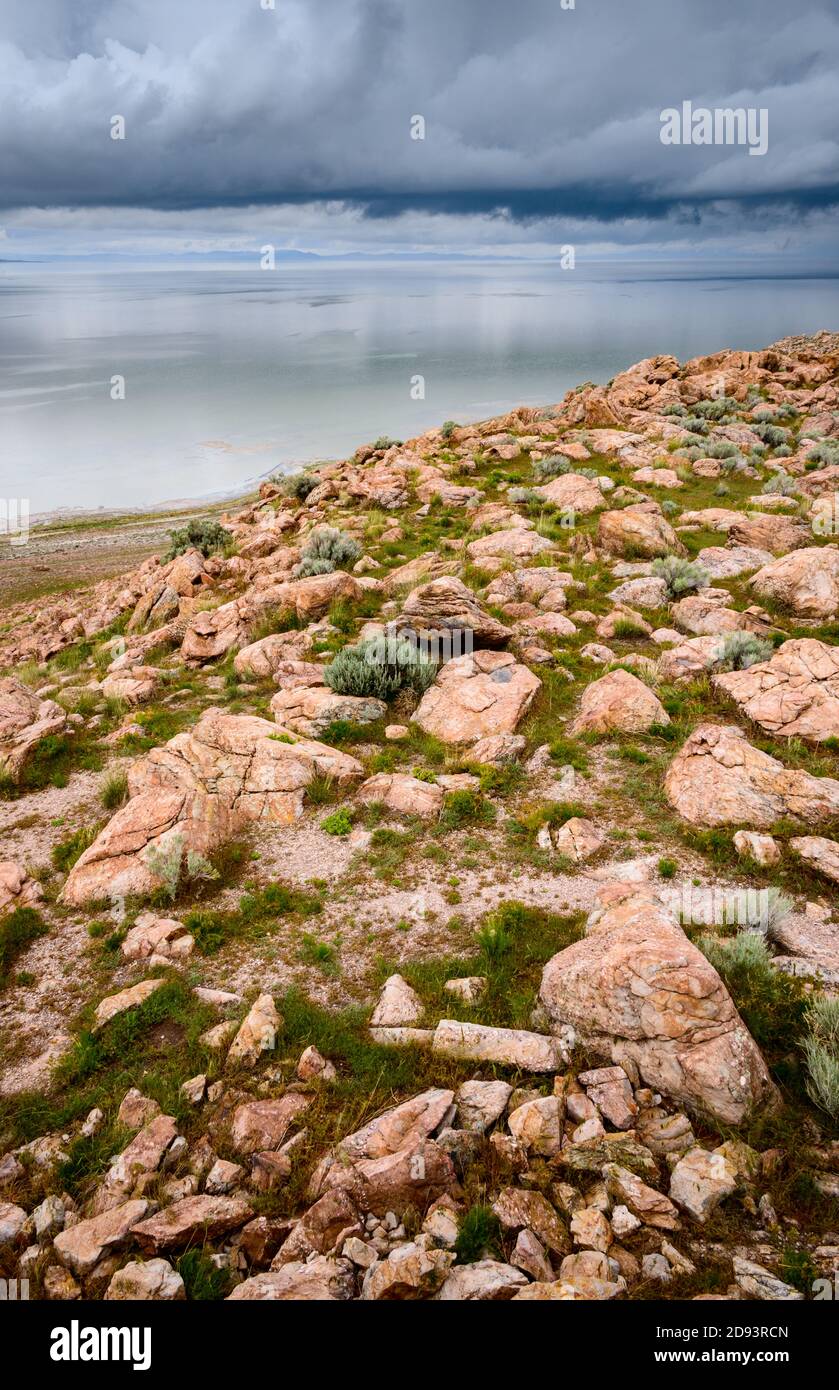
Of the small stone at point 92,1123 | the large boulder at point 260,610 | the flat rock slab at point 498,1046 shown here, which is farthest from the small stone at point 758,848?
the large boulder at point 260,610

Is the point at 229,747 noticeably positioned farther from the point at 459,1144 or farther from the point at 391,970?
the point at 459,1144

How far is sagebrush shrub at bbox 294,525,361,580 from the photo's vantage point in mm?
17766

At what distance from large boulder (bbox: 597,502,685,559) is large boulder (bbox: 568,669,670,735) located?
23.1ft

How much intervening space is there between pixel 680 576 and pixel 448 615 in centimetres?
593

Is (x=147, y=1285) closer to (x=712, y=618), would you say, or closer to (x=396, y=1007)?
(x=396, y=1007)

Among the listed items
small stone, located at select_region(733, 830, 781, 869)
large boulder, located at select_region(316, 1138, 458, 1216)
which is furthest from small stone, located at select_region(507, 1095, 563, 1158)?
small stone, located at select_region(733, 830, 781, 869)

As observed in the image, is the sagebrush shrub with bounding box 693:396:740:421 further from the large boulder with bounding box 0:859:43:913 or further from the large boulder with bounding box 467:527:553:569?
the large boulder with bounding box 0:859:43:913

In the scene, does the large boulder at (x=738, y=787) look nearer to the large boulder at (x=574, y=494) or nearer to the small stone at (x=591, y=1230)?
the small stone at (x=591, y=1230)

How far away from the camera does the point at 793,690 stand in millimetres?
10523

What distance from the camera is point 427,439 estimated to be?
3278 cm

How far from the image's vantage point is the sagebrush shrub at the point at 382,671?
12.0m

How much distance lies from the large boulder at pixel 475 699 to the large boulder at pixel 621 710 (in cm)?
97
